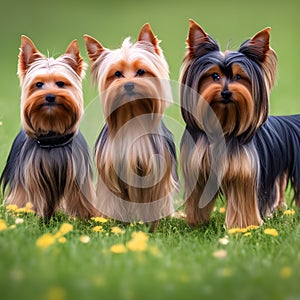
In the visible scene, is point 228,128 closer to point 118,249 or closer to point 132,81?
point 132,81

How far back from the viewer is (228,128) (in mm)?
5164

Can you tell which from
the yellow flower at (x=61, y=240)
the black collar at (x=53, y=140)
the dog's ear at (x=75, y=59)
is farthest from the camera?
the dog's ear at (x=75, y=59)

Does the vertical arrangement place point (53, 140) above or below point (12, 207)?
above

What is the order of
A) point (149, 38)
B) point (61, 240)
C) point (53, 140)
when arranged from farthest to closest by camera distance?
point (53, 140)
point (149, 38)
point (61, 240)

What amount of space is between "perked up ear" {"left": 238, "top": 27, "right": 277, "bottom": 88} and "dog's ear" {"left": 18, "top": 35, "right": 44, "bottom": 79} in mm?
1789

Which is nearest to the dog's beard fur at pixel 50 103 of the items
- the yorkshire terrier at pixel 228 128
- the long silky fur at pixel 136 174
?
the long silky fur at pixel 136 174

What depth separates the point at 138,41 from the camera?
536 centimetres

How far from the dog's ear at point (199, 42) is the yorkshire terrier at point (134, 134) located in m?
0.29

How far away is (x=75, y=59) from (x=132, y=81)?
0.90 meters

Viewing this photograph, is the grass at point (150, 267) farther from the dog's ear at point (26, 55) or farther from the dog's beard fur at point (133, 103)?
the dog's ear at point (26, 55)

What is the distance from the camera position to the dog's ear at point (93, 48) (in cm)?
538

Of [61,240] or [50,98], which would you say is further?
[50,98]

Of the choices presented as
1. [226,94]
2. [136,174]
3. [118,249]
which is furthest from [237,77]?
[118,249]

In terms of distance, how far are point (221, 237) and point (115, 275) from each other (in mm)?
1784
